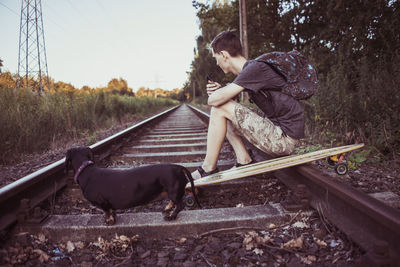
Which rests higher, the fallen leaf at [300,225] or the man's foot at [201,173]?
the man's foot at [201,173]

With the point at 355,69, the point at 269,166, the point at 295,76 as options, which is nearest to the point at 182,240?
the point at 269,166

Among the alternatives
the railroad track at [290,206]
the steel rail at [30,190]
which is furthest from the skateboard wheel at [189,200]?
the steel rail at [30,190]

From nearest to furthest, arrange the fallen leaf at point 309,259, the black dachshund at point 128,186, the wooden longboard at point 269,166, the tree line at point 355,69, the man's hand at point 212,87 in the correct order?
the fallen leaf at point 309,259
the black dachshund at point 128,186
the wooden longboard at point 269,166
the man's hand at point 212,87
the tree line at point 355,69

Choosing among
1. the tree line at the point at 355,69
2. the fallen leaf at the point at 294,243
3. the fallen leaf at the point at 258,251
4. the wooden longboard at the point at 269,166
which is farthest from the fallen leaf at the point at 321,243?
the tree line at the point at 355,69

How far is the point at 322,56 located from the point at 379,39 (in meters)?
2.32

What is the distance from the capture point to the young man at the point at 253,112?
216 centimetres

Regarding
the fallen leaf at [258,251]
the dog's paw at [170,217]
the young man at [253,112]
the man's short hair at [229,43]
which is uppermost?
the man's short hair at [229,43]

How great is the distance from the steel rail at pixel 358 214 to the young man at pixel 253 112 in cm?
41

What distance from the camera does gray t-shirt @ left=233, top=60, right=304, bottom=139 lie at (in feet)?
7.02

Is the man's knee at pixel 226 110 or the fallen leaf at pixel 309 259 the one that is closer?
the fallen leaf at pixel 309 259

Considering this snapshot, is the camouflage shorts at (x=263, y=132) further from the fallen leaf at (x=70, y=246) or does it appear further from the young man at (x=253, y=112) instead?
the fallen leaf at (x=70, y=246)

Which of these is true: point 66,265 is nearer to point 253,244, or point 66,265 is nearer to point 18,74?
point 253,244

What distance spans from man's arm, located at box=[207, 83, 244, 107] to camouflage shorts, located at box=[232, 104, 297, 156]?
15cm

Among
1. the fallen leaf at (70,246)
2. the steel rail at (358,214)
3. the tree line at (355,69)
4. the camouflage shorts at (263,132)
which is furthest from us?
the tree line at (355,69)
